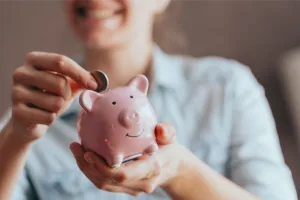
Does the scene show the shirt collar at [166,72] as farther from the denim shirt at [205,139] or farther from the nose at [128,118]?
the nose at [128,118]

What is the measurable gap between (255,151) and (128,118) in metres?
0.38

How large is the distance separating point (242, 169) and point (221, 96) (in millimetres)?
142

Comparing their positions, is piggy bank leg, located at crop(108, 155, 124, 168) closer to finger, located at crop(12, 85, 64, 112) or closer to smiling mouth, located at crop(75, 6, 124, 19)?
finger, located at crop(12, 85, 64, 112)

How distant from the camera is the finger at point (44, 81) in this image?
1.73 ft

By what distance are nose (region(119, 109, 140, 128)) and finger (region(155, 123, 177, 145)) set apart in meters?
0.03

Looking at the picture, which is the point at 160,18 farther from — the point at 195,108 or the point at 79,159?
the point at 79,159

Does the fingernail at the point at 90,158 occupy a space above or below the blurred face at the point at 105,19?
below

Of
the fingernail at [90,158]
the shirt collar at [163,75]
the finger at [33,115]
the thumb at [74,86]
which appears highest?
the thumb at [74,86]

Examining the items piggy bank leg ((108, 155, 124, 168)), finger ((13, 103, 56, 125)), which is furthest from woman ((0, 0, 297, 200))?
piggy bank leg ((108, 155, 124, 168))

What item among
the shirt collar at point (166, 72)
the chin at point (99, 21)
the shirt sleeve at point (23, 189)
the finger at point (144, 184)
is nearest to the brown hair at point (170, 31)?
the shirt collar at point (166, 72)

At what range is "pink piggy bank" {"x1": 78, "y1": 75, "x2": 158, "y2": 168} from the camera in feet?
1.49

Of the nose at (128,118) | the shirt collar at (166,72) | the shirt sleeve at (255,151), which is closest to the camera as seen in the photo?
the nose at (128,118)

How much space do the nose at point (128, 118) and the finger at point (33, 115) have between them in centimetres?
13

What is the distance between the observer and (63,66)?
0.52 metres
